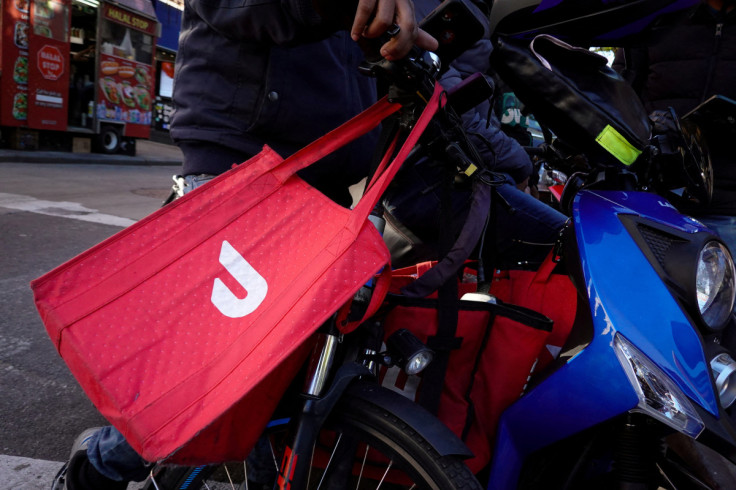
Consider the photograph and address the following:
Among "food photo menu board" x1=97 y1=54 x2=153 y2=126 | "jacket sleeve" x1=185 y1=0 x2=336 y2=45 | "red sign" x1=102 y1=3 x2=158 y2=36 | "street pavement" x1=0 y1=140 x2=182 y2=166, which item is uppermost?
"jacket sleeve" x1=185 y1=0 x2=336 y2=45

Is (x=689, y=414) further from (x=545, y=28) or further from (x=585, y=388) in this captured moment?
(x=545, y=28)

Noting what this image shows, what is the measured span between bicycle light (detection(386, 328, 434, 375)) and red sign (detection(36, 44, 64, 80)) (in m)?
12.4

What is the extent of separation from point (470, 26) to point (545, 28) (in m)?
0.29

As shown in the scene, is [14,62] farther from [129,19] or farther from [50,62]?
[129,19]

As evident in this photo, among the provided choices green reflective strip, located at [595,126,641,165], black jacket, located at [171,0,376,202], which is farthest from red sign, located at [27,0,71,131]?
green reflective strip, located at [595,126,641,165]

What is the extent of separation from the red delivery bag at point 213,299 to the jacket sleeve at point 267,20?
28cm

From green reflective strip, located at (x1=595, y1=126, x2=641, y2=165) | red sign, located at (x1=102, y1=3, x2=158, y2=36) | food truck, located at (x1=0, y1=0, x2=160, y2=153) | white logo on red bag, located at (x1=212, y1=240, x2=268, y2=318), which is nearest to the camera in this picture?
white logo on red bag, located at (x1=212, y1=240, x2=268, y2=318)

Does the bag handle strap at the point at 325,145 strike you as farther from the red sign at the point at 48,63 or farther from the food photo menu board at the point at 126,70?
the food photo menu board at the point at 126,70

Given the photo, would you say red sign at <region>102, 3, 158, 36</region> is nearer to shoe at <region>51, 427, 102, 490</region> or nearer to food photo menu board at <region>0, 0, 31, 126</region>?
food photo menu board at <region>0, 0, 31, 126</region>

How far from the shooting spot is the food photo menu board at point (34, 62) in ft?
34.5

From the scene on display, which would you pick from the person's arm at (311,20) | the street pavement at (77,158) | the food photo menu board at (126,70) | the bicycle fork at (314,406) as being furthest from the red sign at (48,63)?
the bicycle fork at (314,406)

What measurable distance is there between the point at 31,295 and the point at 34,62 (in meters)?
9.54

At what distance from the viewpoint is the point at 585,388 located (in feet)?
4.14

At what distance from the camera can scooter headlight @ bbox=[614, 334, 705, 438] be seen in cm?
114
